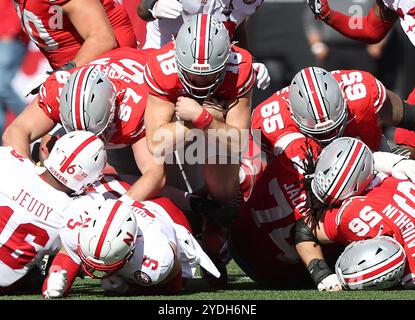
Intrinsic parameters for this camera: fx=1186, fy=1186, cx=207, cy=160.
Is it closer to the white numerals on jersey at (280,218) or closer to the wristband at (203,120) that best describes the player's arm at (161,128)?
the wristband at (203,120)

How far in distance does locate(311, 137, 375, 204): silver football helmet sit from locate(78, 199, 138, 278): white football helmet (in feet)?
3.69

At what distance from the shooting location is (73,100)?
677 cm

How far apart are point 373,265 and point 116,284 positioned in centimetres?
Answer: 138

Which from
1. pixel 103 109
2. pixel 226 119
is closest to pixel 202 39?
pixel 226 119

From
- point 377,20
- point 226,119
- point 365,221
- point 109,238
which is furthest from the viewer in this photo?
point 377,20

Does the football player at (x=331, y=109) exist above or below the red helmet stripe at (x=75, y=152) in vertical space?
below

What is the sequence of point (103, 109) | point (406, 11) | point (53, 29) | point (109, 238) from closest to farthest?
1. point (109, 238)
2. point (103, 109)
3. point (53, 29)
4. point (406, 11)

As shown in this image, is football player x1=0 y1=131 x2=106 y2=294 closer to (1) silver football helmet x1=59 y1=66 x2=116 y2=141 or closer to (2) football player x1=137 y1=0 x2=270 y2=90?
(1) silver football helmet x1=59 y1=66 x2=116 y2=141

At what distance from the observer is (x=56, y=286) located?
6172 mm

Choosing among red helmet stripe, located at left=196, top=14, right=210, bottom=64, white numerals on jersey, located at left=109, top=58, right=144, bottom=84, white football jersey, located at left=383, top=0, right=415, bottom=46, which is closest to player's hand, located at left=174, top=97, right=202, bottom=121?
red helmet stripe, located at left=196, top=14, right=210, bottom=64

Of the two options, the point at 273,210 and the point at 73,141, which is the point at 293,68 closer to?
the point at 273,210

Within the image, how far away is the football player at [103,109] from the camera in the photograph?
6773 millimetres

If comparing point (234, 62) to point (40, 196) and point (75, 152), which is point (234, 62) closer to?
point (75, 152)

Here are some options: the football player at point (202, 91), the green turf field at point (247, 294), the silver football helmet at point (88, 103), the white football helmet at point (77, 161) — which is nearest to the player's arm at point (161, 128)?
the football player at point (202, 91)
